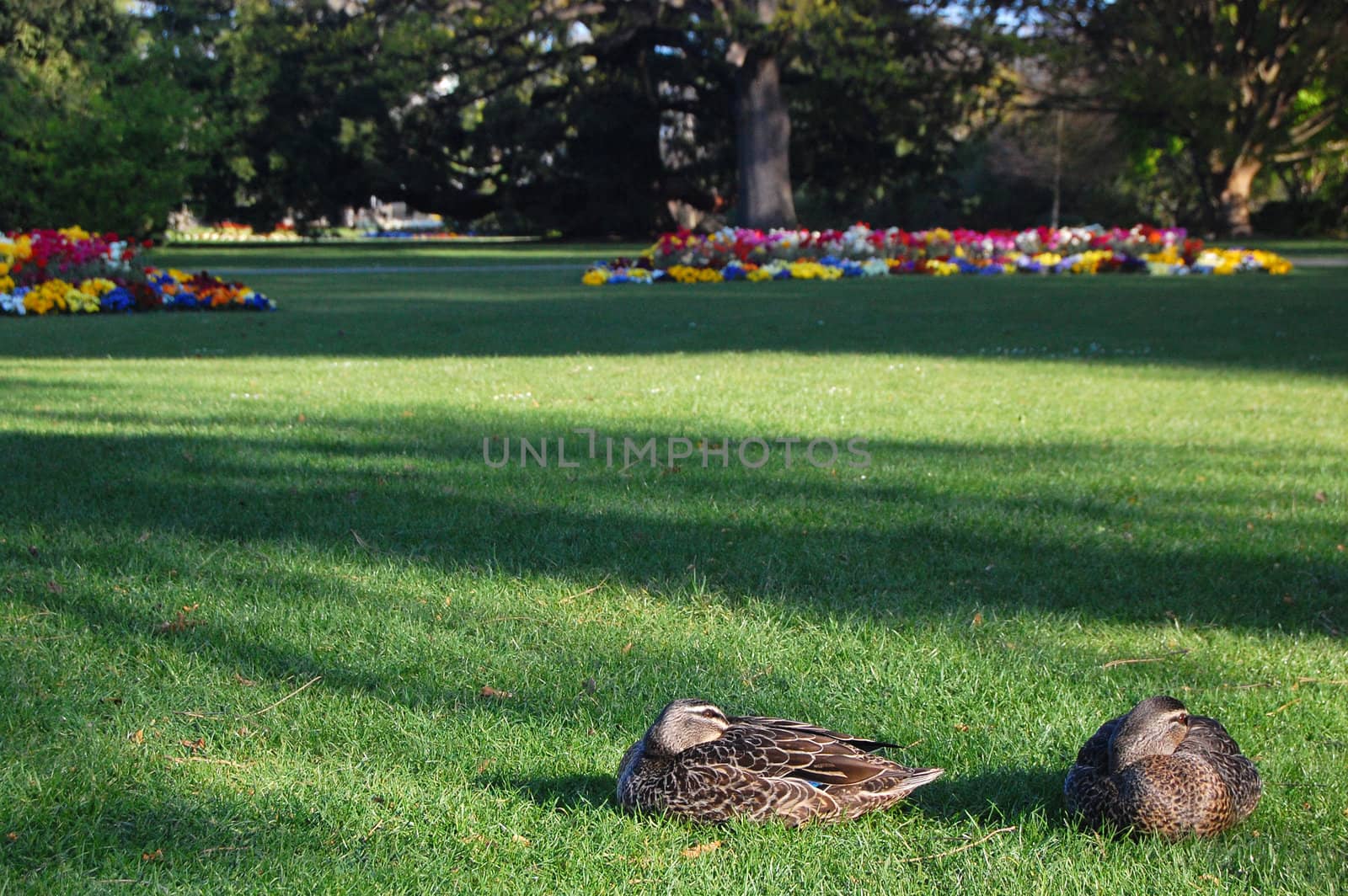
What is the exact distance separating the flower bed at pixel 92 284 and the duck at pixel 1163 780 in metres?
14.1

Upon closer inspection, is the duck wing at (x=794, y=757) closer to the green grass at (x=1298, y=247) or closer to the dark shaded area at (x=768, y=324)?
the dark shaded area at (x=768, y=324)

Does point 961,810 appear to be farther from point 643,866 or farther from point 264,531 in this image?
point 264,531

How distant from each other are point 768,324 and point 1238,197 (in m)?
32.0

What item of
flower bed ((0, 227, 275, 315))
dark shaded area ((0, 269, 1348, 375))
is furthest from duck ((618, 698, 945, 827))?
flower bed ((0, 227, 275, 315))

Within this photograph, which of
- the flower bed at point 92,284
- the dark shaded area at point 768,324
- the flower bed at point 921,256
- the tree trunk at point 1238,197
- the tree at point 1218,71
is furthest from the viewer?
the tree trunk at point 1238,197

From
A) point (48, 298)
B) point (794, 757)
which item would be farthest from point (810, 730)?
point (48, 298)

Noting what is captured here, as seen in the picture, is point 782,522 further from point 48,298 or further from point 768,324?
point 48,298

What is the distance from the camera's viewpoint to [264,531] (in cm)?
472

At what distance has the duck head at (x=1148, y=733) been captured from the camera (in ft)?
8.38

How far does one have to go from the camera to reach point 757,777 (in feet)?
8.40

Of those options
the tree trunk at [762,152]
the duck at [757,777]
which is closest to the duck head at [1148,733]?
the duck at [757,777]

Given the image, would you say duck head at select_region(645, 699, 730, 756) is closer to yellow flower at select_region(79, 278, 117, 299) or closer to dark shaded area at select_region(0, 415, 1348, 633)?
dark shaded area at select_region(0, 415, 1348, 633)

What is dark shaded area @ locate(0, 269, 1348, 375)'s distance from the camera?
1085 cm

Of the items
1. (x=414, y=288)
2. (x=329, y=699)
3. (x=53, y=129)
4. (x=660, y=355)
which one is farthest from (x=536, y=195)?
(x=329, y=699)
